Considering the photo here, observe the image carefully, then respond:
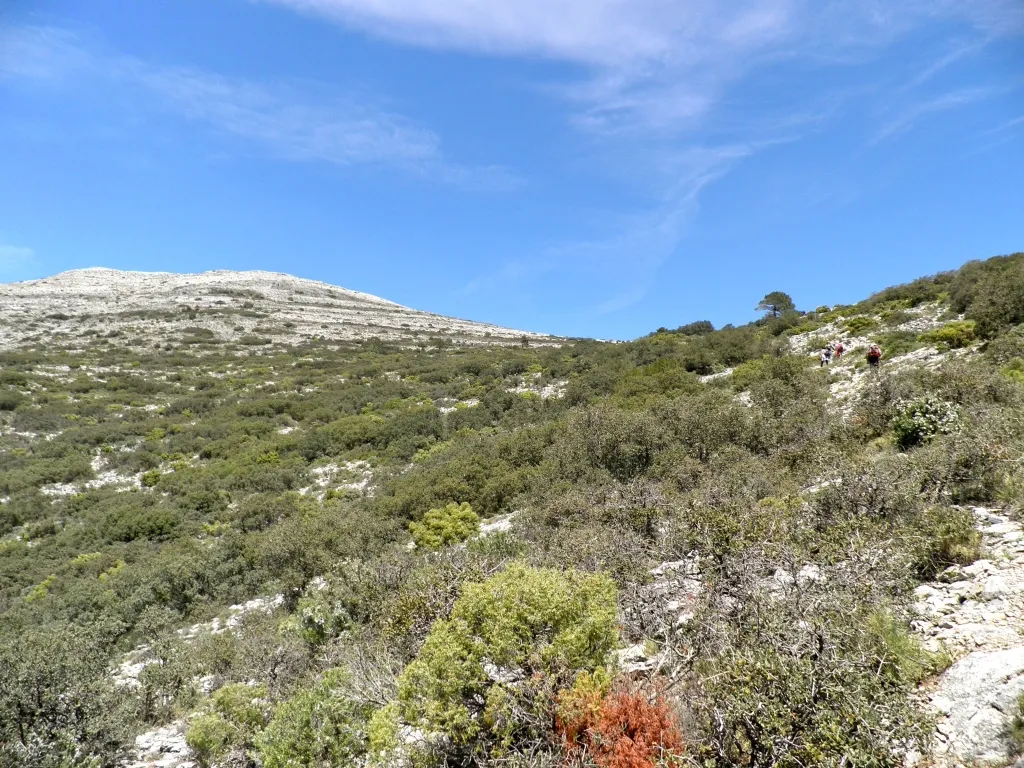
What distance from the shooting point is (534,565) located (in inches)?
308

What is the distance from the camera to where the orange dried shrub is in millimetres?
3961

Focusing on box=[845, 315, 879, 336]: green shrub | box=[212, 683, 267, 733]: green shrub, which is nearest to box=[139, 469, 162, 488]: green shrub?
box=[212, 683, 267, 733]: green shrub

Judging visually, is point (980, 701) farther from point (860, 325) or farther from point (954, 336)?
point (860, 325)

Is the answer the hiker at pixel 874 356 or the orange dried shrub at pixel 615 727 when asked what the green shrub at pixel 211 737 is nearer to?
the orange dried shrub at pixel 615 727

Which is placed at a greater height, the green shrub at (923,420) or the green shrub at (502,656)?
the green shrub at (923,420)

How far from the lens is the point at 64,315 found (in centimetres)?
4919

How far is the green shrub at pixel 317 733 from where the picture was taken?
5570 millimetres

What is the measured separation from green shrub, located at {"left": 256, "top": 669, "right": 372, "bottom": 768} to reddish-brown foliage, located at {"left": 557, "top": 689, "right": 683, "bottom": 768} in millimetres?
2439

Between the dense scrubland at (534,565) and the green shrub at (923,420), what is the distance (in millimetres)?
53

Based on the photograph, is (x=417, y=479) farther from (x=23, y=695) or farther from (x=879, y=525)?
(x=879, y=525)

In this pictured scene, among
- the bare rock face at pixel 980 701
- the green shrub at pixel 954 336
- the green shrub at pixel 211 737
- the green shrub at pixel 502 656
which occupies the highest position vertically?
the green shrub at pixel 954 336

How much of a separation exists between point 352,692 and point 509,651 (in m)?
2.24

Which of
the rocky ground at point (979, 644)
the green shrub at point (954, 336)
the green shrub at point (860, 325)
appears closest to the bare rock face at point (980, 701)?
the rocky ground at point (979, 644)

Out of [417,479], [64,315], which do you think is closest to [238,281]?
[64,315]
